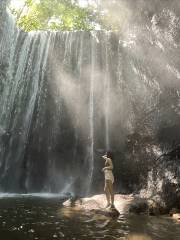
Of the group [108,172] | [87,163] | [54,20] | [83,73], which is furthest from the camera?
[54,20]

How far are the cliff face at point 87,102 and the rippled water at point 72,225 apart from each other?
21.2 ft

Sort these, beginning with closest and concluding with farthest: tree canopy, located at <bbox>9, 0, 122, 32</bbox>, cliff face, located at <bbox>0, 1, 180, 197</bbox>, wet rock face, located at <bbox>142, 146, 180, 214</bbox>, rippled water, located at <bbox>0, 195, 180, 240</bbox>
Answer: rippled water, located at <bbox>0, 195, 180, 240</bbox>, wet rock face, located at <bbox>142, 146, 180, 214</bbox>, cliff face, located at <bbox>0, 1, 180, 197</bbox>, tree canopy, located at <bbox>9, 0, 122, 32</bbox>

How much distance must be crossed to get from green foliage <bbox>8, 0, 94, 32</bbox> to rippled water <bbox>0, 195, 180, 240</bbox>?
1029 inches

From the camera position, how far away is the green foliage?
3578 cm

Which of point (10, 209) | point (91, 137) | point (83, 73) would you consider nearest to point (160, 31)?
point (83, 73)

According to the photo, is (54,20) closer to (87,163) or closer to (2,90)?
(2,90)

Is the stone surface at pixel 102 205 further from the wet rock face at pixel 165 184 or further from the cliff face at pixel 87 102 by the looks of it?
the cliff face at pixel 87 102

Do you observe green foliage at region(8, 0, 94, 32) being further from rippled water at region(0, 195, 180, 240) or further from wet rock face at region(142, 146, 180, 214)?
rippled water at region(0, 195, 180, 240)

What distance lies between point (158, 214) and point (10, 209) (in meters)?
5.63

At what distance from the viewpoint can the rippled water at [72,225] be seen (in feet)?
29.6

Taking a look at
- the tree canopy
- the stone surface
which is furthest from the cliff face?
the tree canopy

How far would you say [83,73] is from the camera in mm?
22266

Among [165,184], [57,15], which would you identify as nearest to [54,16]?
[57,15]

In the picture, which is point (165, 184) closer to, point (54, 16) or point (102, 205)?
point (102, 205)
